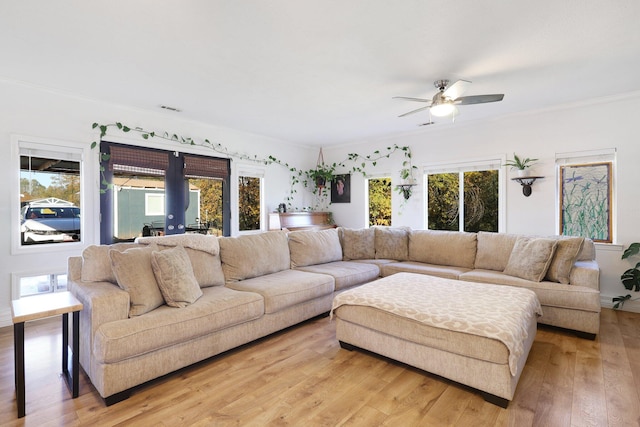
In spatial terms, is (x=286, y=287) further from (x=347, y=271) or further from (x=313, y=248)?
(x=313, y=248)

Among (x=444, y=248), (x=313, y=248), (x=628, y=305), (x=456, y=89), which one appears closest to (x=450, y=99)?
(x=456, y=89)

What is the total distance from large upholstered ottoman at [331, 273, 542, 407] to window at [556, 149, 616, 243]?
221cm

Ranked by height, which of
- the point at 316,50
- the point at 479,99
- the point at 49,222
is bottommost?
the point at 49,222

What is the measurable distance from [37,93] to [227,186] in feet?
8.40

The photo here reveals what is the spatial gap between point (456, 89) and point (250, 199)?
3.89 meters

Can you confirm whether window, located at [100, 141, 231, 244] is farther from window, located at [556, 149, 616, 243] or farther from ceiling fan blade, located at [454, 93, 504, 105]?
window, located at [556, 149, 616, 243]

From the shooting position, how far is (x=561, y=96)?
378 cm

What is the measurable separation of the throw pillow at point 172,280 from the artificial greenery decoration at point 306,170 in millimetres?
2226

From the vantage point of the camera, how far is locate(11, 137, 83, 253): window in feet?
11.3

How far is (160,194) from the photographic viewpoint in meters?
4.61

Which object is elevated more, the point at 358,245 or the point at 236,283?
the point at 358,245

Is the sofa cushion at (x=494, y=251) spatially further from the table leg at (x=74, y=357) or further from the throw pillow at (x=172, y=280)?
the table leg at (x=74, y=357)

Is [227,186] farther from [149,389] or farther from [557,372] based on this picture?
[557,372]

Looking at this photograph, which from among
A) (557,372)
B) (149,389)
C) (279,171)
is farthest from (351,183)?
(149,389)
